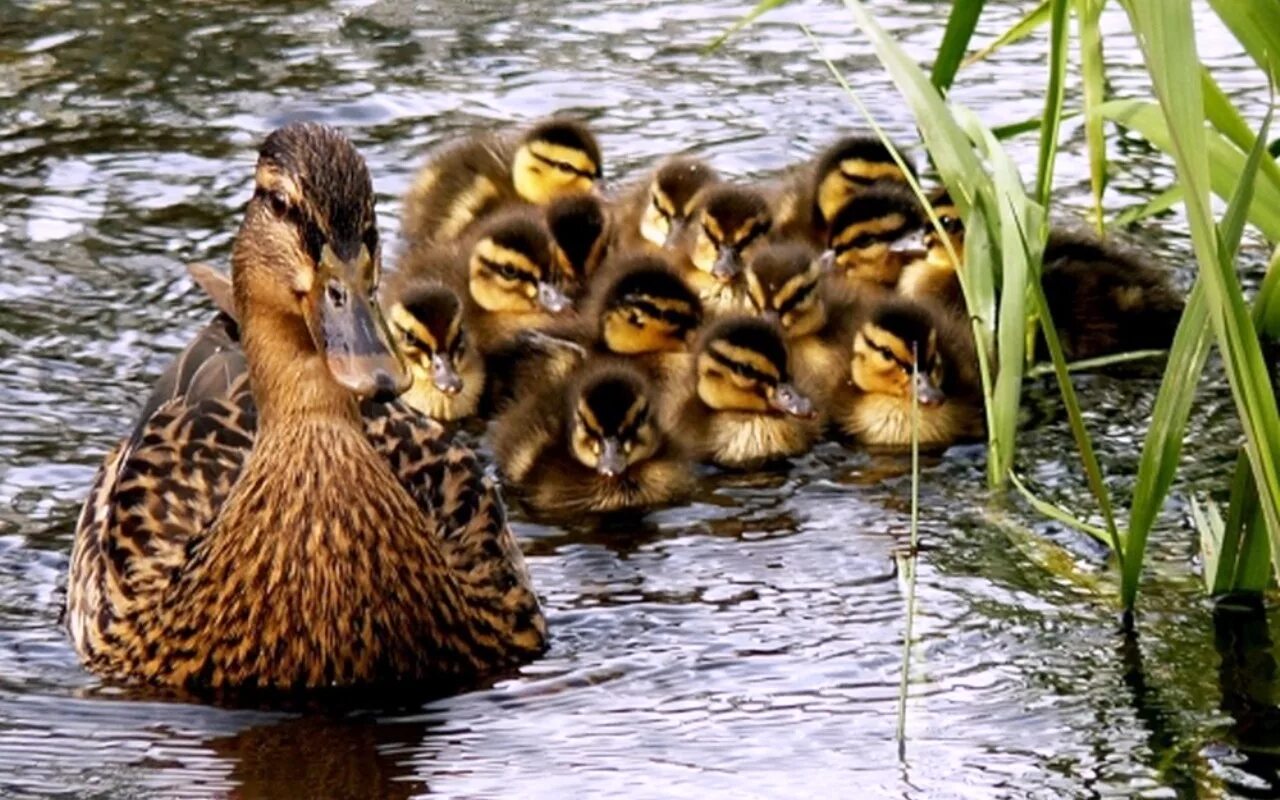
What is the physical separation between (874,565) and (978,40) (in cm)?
252

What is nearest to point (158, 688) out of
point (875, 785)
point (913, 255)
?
point (875, 785)

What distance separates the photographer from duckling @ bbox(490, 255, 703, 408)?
4906 millimetres

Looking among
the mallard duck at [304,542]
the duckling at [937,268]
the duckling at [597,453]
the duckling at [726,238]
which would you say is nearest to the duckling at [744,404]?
the duckling at [597,453]

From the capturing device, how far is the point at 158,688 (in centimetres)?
364

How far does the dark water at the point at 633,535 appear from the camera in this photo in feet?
10.9

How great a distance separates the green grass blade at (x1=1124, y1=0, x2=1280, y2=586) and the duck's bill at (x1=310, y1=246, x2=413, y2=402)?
0.93 meters

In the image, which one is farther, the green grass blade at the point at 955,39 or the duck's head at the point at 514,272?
the duck's head at the point at 514,272

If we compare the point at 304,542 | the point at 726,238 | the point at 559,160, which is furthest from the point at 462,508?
the point at 559,160

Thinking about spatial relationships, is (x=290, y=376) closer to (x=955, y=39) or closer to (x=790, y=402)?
(x=955, y=39)

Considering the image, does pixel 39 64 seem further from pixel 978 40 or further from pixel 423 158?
pixel 978 40

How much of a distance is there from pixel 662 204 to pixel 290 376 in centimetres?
179

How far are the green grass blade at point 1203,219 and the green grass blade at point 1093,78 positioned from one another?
2.59 ft

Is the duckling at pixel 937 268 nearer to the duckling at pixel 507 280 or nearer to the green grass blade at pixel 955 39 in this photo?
the duckling at pixel 507 280

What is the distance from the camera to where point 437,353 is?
479 centimetres
